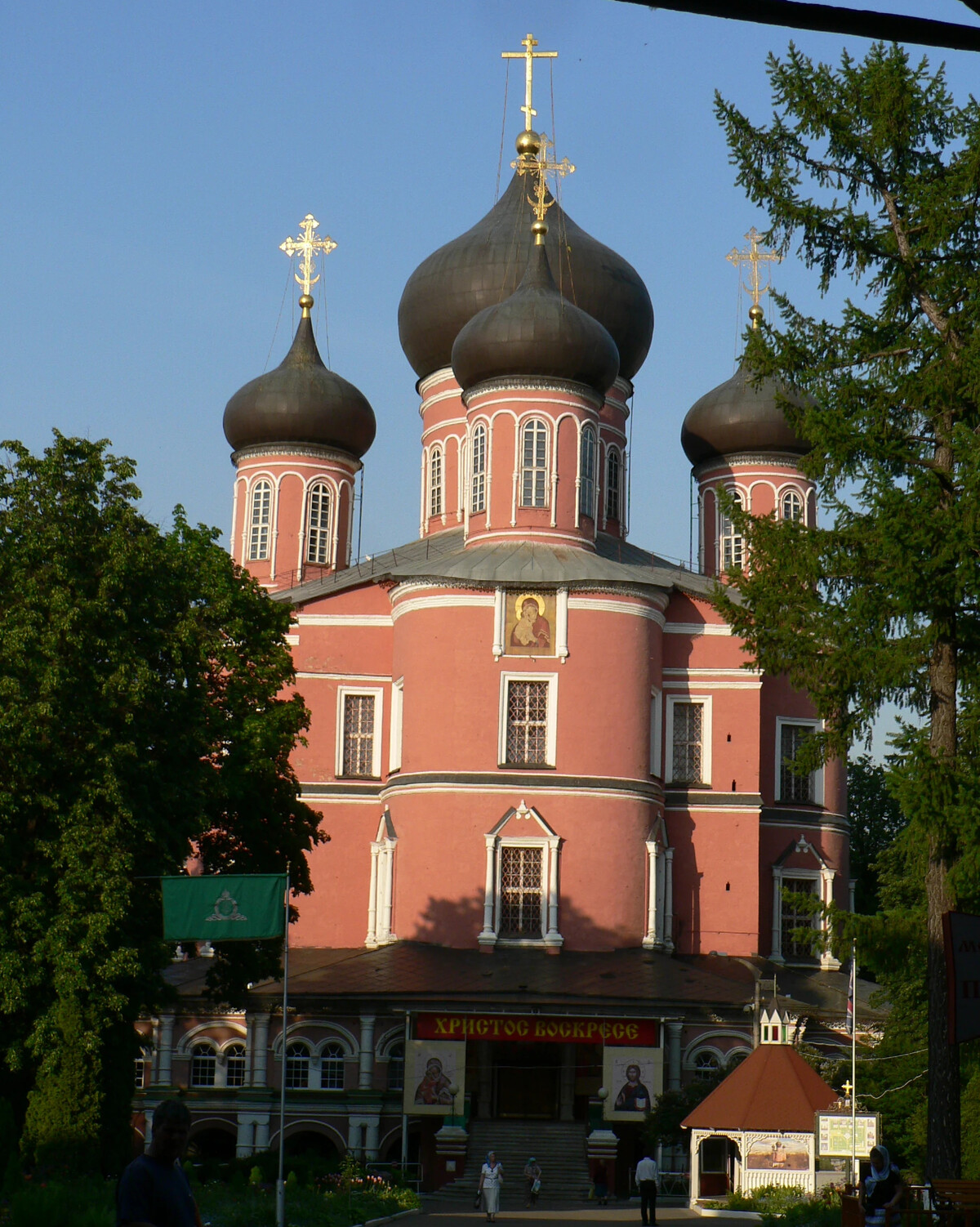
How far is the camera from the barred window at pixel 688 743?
35.1 meters

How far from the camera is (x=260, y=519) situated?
42.5 metres

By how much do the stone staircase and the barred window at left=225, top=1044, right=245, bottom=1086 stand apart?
4245 mm

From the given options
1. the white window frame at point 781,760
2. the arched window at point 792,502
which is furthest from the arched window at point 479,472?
the arched window at point 792,502

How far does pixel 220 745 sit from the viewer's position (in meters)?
24.6

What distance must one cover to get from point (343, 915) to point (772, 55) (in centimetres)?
2288

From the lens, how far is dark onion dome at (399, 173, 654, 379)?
40.3 m

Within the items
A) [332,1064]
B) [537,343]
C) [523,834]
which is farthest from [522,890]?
[537,343]

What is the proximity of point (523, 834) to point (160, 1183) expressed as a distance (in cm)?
2570

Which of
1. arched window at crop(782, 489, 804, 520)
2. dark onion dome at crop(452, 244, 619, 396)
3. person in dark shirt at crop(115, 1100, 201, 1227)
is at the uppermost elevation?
dark onion dome at crop(452, 244, 619, 396)

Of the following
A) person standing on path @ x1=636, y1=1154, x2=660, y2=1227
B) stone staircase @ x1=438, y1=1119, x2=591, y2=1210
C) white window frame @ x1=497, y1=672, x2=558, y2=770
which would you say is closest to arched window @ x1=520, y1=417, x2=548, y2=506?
white window frame @ x1=497, y1=672, x2=558, y2=770

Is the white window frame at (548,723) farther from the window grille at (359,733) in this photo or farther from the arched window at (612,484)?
the arched window at (612,484)

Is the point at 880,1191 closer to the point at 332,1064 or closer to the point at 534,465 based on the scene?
the point at 332,1064

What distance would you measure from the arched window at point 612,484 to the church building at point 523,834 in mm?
153

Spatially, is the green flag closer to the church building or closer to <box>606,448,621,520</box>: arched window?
the church building
